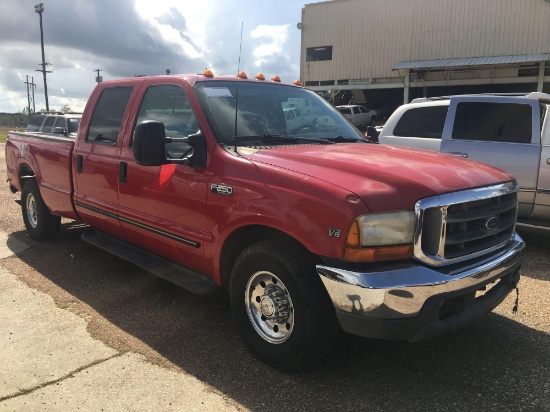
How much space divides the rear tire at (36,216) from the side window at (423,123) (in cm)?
490

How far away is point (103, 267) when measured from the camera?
511 centimetres

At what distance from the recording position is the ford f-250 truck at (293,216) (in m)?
2.51

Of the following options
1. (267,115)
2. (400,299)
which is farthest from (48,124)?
(400,299)

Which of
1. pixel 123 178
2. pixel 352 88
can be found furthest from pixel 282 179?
pixel 352 88

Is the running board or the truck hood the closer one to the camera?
the truck hood

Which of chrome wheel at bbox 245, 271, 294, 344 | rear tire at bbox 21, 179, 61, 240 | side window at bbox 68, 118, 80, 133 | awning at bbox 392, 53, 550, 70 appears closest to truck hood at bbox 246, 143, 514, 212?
chrome wheel at bbox 245, 271, 294, 344

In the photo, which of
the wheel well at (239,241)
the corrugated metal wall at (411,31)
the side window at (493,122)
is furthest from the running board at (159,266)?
the corrugated metal wall at (411,31)

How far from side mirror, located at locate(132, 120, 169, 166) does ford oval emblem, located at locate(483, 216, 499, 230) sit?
7.01 ft

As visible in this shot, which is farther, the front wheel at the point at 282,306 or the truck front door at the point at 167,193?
the truck front door at the point at 167,193

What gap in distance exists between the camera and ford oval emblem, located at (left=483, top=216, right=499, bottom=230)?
2.89 metres

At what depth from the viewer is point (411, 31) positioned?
27.2 m

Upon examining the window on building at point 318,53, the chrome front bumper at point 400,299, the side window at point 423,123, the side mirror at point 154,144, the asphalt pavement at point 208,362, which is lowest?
the asphalt pavement at point 208,362

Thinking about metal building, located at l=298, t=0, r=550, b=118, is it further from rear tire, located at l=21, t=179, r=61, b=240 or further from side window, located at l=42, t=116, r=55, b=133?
rear tire, located at l=21, t=179, r=61, b=240

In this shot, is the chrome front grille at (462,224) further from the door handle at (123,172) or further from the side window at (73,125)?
the side window at (73,125)
